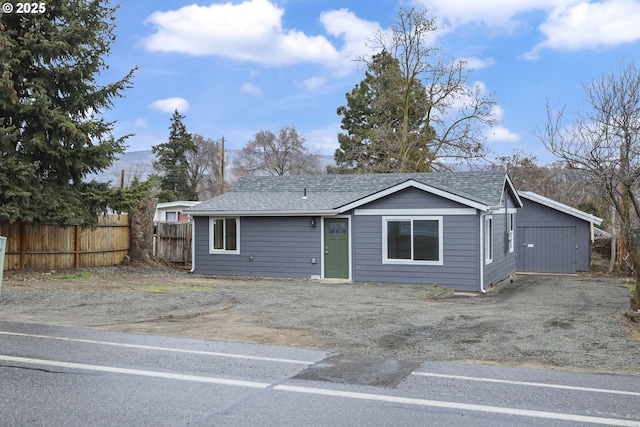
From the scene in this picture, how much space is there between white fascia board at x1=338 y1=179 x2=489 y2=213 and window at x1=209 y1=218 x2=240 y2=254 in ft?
13.2

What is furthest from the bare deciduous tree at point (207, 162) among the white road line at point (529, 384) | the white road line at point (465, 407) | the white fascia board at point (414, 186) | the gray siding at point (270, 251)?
the white road line at point (465, 407)

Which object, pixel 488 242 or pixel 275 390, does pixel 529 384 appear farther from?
pixel 488 242

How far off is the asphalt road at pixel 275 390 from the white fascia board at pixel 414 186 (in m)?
9.98

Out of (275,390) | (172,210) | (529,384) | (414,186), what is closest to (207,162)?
(172,210)

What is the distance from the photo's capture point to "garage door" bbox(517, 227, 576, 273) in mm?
24594

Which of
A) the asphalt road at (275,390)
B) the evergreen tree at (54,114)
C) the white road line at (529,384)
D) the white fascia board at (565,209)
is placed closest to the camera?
the asphalt road at (275,390)

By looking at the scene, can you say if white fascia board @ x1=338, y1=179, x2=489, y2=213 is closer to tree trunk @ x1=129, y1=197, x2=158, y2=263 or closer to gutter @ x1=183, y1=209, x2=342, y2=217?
gutter @ x1=183, y1=209, x2=342, y2=217

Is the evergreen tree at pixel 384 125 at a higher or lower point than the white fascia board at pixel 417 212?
higher

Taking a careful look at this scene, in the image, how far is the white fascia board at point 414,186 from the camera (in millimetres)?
16469

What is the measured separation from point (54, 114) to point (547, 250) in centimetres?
1944

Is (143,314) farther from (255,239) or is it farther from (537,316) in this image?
(255,239)

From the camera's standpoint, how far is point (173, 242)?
2292cm

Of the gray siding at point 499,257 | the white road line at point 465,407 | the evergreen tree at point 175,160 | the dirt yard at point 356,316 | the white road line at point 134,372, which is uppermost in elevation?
the evergreen tree at point 175,160

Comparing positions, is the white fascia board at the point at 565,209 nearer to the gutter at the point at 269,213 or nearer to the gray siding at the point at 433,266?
the gray siding at the point at 433,266
